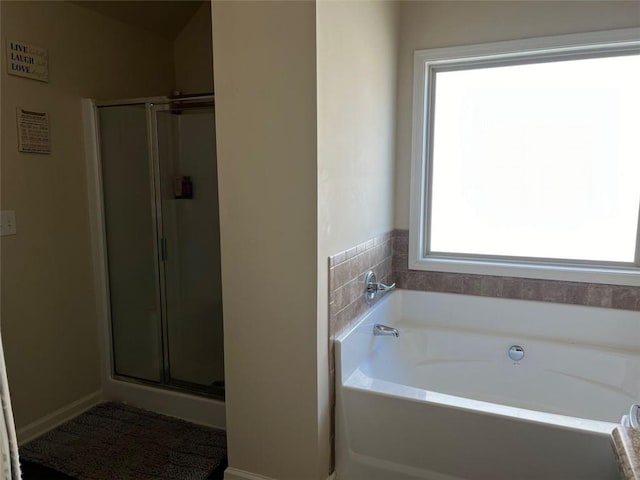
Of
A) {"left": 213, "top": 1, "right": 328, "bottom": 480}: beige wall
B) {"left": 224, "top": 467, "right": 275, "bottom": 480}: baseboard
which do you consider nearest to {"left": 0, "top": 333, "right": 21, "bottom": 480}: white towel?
{"left": 213, "top": 1, "right": 328, "bottom": 480}: beige wall

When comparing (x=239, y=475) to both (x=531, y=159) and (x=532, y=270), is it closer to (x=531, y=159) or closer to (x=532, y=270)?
(x=532, y=270)

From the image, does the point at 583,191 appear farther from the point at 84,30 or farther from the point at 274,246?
the point at 84,30

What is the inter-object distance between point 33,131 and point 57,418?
1.55m

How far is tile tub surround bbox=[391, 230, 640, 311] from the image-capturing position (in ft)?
7.77

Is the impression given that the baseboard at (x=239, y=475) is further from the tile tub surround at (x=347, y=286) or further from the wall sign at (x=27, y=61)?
the wall sign at (x=27, y=61)

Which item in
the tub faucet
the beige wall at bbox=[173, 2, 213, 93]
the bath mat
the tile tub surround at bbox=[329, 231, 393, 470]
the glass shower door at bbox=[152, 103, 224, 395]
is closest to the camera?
the tile tub surround at bbox=[329, 231, 393, 470]

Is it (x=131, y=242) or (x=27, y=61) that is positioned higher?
(x=27, y=61)

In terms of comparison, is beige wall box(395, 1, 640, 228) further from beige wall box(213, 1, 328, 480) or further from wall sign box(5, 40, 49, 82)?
wall sign box(5, 40, 49, 82)

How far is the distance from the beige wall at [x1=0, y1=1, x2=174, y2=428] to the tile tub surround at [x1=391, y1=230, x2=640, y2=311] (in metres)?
1.89

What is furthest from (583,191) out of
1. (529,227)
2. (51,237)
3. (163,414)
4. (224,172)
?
(51,237)

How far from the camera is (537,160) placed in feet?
8.38

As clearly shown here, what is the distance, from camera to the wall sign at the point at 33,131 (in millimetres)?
2229

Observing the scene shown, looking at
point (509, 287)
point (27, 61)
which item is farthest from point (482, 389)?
point (27, 61)

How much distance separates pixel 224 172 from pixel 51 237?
1226mm
